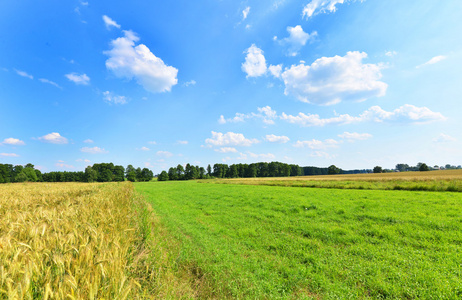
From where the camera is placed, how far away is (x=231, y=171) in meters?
107

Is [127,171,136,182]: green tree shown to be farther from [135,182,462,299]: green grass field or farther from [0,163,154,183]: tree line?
[135,182,462,299]: green grass field

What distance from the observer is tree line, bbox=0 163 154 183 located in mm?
64125

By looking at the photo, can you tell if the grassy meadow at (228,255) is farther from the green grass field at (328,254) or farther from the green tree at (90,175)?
the green tree at (90,175)

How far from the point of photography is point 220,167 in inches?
4205

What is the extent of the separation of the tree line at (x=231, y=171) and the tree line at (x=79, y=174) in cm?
1350

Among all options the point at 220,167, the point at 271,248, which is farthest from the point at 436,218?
the point at 220,167

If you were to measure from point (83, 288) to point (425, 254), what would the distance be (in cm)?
927

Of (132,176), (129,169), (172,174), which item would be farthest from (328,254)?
(129,169)

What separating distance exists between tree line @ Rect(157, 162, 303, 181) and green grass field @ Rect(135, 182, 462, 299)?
300 ft

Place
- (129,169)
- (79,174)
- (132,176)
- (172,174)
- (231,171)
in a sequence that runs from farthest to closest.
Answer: (231,171) → (172,174) → (129,169) → (132,176) → (79,174)

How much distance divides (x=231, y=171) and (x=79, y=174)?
7769 cm

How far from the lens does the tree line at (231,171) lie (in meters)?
98.0

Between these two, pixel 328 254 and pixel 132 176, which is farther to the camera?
pixel 132 176

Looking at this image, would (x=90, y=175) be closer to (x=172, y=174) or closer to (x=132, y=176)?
(x=132, y=176)
